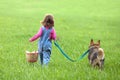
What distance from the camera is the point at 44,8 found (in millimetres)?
42062

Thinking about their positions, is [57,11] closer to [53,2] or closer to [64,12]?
[64,12]

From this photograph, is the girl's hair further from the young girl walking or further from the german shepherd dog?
the german shepherd dog

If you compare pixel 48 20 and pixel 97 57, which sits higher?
pixel 48 20

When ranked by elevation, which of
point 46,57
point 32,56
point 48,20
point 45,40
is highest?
point 48,20

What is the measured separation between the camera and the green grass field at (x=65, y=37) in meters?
9.81

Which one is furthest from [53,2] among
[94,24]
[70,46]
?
[70,46]

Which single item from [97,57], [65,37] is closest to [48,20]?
[97,57]

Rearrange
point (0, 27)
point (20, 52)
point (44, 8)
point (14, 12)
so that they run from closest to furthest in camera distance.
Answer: point (20, 52) < point (0, 27) < point (14, 12) < point (44, 8)

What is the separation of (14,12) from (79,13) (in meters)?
6.14

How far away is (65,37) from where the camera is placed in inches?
860

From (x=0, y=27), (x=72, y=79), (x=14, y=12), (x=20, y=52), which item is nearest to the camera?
(x=72, y=79)

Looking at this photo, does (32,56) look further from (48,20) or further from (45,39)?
(48,20)

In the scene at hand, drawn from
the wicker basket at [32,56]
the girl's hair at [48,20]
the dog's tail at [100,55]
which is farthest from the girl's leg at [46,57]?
the dog's tail at [100,55]

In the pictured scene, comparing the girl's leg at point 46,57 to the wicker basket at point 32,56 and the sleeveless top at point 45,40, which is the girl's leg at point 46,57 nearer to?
the sleeveless top at point 45,40
